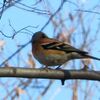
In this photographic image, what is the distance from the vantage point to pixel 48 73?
1.38m

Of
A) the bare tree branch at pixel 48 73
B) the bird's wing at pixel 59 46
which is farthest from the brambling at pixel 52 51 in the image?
the bare tree branch at pixel 48 73

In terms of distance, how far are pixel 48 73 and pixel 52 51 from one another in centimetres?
148

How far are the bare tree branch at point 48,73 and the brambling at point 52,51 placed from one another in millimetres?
1061

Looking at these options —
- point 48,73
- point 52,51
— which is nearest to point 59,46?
point 52,51

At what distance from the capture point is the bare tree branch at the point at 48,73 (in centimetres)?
133

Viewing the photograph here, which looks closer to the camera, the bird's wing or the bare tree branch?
the bare tree branch

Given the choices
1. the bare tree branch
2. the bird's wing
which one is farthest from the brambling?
the bare tree branch

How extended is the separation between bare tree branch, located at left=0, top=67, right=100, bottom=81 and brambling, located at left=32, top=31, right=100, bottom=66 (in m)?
1.06

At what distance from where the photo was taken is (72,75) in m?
1.37

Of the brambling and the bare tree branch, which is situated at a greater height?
the bare tree branch

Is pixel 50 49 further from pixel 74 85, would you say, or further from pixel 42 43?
pixel 74 85

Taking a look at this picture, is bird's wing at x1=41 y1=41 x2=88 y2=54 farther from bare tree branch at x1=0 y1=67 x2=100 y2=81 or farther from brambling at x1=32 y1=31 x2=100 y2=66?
bare tree branch at x1=0 y1=67 x2=100 y2=81

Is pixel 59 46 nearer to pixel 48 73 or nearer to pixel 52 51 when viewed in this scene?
pixel 52 51

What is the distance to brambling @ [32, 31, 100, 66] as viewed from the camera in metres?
2.62
